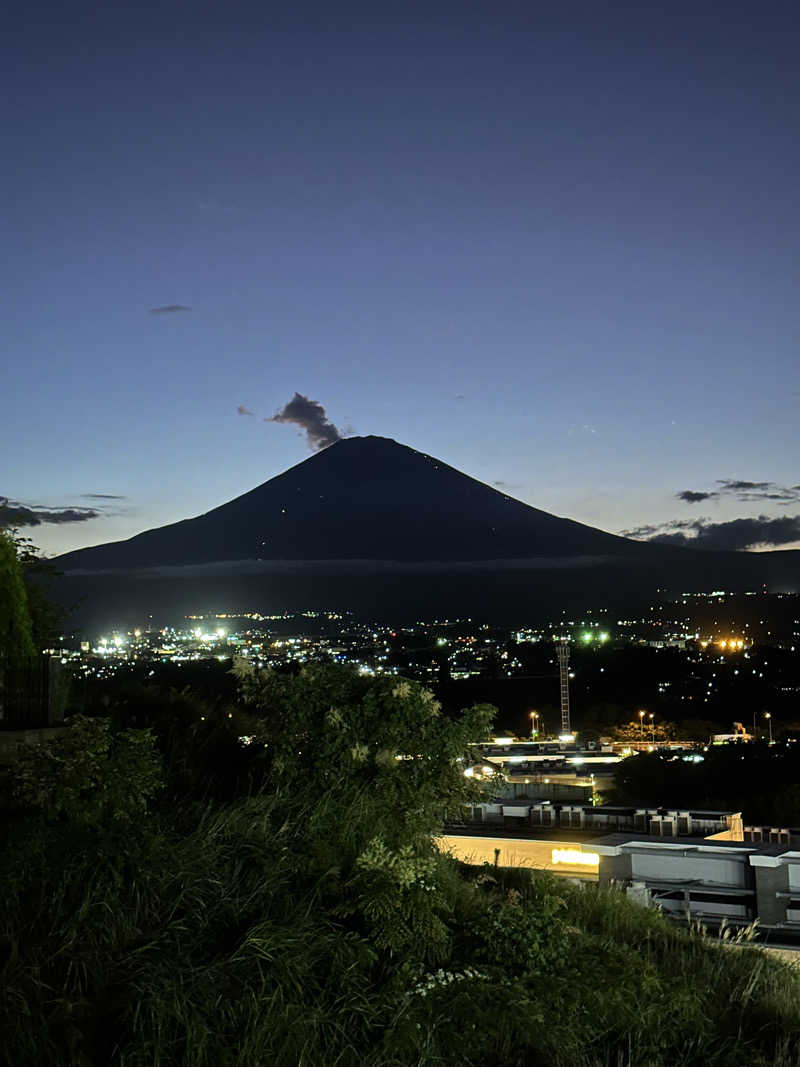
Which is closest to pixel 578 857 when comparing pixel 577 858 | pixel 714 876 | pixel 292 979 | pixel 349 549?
pixel 577 858

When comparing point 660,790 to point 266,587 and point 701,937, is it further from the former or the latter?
point 266,587

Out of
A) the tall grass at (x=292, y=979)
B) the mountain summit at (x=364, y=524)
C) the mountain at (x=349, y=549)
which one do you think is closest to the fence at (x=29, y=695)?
the tall grass at (x=292, y=979)

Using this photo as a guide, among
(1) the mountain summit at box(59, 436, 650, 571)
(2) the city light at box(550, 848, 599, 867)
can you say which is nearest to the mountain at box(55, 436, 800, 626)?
(1) the mountain summit at box(59, 436, 650, 571)

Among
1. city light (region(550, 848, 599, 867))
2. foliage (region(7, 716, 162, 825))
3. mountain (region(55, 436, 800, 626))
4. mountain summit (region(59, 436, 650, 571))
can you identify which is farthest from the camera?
mountain (region(55, 436, 800, 626))

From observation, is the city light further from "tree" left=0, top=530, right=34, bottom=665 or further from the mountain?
the mountain

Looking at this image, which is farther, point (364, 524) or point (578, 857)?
point (364, 524)

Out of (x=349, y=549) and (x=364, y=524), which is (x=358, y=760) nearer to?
(x=349, y=549)
